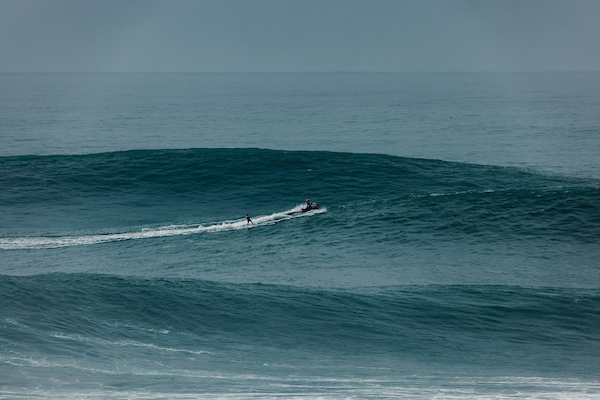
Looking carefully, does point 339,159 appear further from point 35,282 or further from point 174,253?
point 35,282

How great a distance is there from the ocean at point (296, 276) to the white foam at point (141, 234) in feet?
0.72

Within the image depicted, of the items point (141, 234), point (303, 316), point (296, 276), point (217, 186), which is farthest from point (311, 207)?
point (303, 316)

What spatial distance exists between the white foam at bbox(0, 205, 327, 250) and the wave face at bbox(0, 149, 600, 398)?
0.22 meters

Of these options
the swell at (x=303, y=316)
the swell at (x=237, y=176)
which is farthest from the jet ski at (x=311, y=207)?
the swell at (x=303, y=316)

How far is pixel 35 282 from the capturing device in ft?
87.4

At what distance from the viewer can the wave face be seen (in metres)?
18.1

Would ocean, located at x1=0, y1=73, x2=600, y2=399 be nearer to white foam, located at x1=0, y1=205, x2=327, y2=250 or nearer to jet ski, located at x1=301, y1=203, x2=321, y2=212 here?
white foam, located at x1=0, y1=205, x2=327, y2=250

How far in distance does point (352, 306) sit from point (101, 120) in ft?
312

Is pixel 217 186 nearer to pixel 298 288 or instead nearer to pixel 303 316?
pixel 298 288

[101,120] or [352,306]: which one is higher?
[101,120]

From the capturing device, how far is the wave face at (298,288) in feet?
59.3

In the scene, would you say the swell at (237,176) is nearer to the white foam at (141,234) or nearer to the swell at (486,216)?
the swell at (486,216)

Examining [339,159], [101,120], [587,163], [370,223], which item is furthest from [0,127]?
[587,163]

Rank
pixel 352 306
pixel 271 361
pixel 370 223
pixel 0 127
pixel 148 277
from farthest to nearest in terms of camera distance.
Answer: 1. pixel 0 127
2. pixel 370 223
3. pixel 148 277
4. pixel 352 306
5. pixel 271 361
